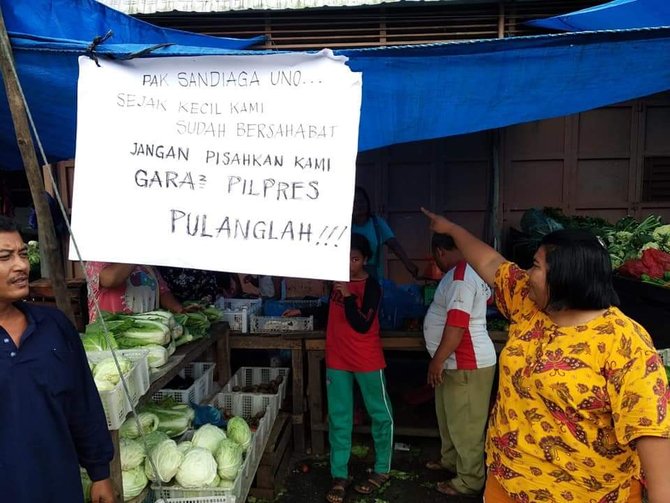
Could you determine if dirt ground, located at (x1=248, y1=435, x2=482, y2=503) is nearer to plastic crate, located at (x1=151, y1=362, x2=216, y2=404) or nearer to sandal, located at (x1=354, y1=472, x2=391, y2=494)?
sandal, located at (x1=354, y1=472, x2=391, y2=494)

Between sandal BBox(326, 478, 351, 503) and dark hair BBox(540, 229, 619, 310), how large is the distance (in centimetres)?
255

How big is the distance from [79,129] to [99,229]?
1.41 ft

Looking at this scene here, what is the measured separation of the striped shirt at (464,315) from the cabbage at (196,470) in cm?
181

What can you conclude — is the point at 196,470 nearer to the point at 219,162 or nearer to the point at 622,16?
the point at 219,162

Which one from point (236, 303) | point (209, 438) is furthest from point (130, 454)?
point (236, 303)

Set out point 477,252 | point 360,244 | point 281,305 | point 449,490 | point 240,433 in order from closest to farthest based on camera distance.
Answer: point 477,252 → point 240,433 → point 360,244 → point 449,490 → point 281,305

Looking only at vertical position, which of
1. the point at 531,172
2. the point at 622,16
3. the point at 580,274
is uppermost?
the point at 622,16

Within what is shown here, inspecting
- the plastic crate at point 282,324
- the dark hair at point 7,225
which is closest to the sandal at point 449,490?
the plastic crate at point 282,324

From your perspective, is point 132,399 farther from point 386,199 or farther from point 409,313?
point 386,199

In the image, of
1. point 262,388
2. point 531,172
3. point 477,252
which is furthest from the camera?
point 531,172

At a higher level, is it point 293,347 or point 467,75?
point 467,75

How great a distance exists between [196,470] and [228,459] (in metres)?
0.20

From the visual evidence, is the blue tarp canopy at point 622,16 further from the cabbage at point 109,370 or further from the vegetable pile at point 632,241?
the cabbage at point 109,370

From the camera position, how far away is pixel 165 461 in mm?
2539
